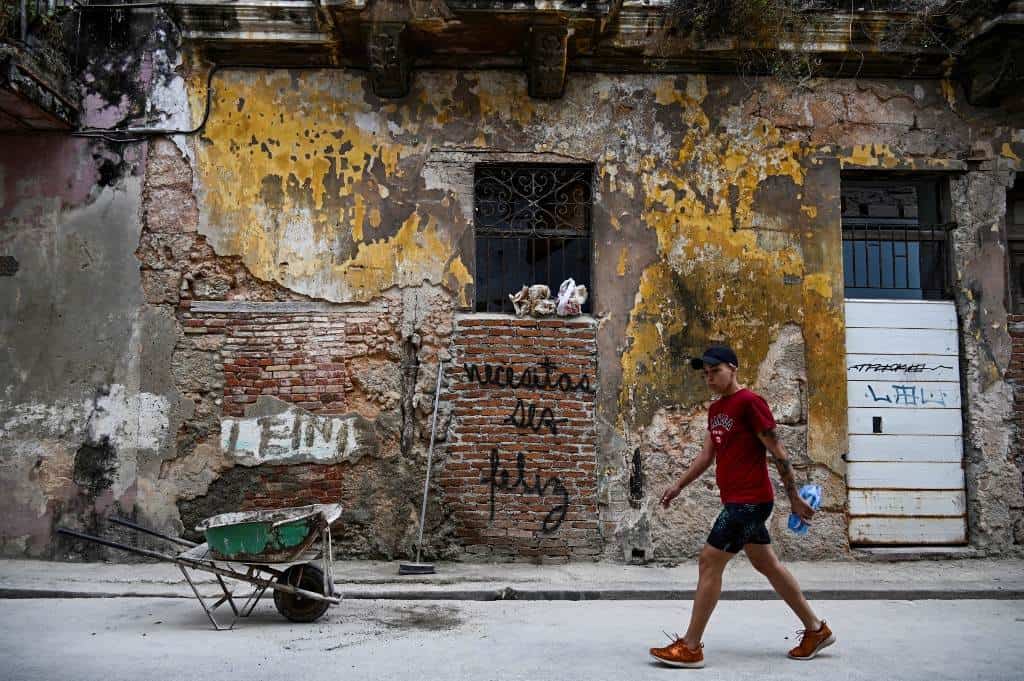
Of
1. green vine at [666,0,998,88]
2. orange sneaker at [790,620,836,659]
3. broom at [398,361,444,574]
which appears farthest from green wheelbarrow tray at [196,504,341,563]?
green vine at [666,0,998,88]

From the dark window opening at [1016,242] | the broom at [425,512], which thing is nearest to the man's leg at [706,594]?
the broom at [425,512]

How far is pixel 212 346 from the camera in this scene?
8172 mm

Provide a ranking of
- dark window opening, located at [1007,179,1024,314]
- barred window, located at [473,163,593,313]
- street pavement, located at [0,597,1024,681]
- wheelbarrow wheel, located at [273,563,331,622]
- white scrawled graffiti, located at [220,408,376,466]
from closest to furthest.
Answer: street pavement, located at [0,597,1024,681] < wheelbarrow wheel, located at [273,563,331,622] < white scrawled graffiti, located at [220,408,376,466] < barred window, located at [473,163,593,313] < dark window opening, located at [1007,179,1024,314]

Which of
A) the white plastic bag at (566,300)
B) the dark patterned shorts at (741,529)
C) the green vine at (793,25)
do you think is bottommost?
the dark patterned shorts at (741,529)

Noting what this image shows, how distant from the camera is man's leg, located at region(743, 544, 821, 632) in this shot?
15.6ft

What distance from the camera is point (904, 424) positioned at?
28.3 feet

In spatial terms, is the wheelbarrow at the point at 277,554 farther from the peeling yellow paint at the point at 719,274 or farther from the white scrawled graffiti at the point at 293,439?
the peeling yellow paint at the point at 719,274

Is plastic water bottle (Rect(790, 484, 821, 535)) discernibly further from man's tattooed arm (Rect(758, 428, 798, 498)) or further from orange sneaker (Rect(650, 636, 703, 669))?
orange sneaker (Rect(650, 636, 703, 669))

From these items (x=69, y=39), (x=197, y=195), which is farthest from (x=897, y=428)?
(x=69, y=39)

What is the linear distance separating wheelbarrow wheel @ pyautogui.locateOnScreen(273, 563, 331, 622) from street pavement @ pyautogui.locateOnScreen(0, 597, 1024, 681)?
87 mm

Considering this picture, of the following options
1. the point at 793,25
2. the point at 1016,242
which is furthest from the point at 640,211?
the point at 1016,242

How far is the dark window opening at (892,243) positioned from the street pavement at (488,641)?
10.7ft

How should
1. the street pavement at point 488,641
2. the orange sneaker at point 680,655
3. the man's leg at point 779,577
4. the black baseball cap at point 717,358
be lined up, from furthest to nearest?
the black baseball cap at point 717,358 < the man's leg at point 779,577 < the orange sneaker at point 680,655 < the street pavement at point 488,641

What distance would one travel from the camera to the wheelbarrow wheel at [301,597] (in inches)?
229
